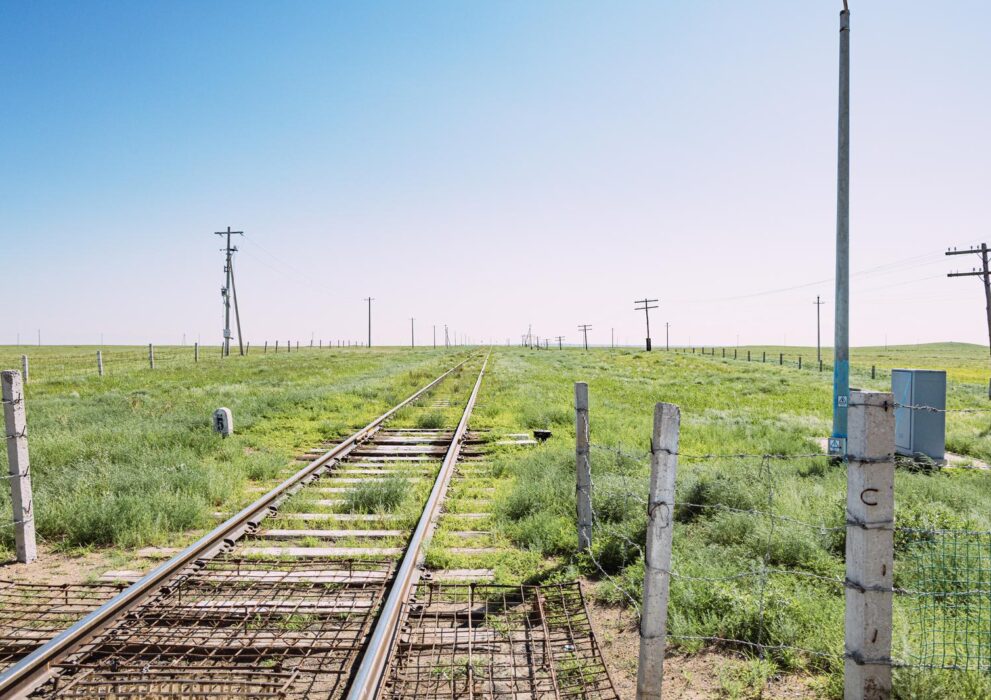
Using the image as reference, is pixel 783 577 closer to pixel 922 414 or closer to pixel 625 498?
pixel 625 498

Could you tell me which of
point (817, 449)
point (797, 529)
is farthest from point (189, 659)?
point (817, 449)

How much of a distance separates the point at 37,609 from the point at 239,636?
6.34ft

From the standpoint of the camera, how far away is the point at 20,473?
617 centimetres

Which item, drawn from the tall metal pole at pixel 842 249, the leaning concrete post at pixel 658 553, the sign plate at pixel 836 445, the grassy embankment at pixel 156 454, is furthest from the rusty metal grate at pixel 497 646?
the tall metal pole at pixel 842 249

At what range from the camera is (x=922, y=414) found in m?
10.6

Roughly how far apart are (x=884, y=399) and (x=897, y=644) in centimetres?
193

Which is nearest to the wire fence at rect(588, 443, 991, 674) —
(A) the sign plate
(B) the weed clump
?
(B) the weed clump

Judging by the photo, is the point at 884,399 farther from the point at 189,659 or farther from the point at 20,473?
the point at 20,473

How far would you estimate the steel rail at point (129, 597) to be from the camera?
3.60 metres

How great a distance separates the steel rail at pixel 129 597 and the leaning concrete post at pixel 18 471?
5.39 feet

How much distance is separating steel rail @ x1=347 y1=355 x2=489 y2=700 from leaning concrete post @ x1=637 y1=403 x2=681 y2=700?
1.58 m

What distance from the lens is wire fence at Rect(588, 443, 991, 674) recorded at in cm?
391

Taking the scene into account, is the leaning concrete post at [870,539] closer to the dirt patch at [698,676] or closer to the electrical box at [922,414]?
the dirt patch at [698,676]

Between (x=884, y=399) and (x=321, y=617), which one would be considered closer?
(x=884, y=399)
